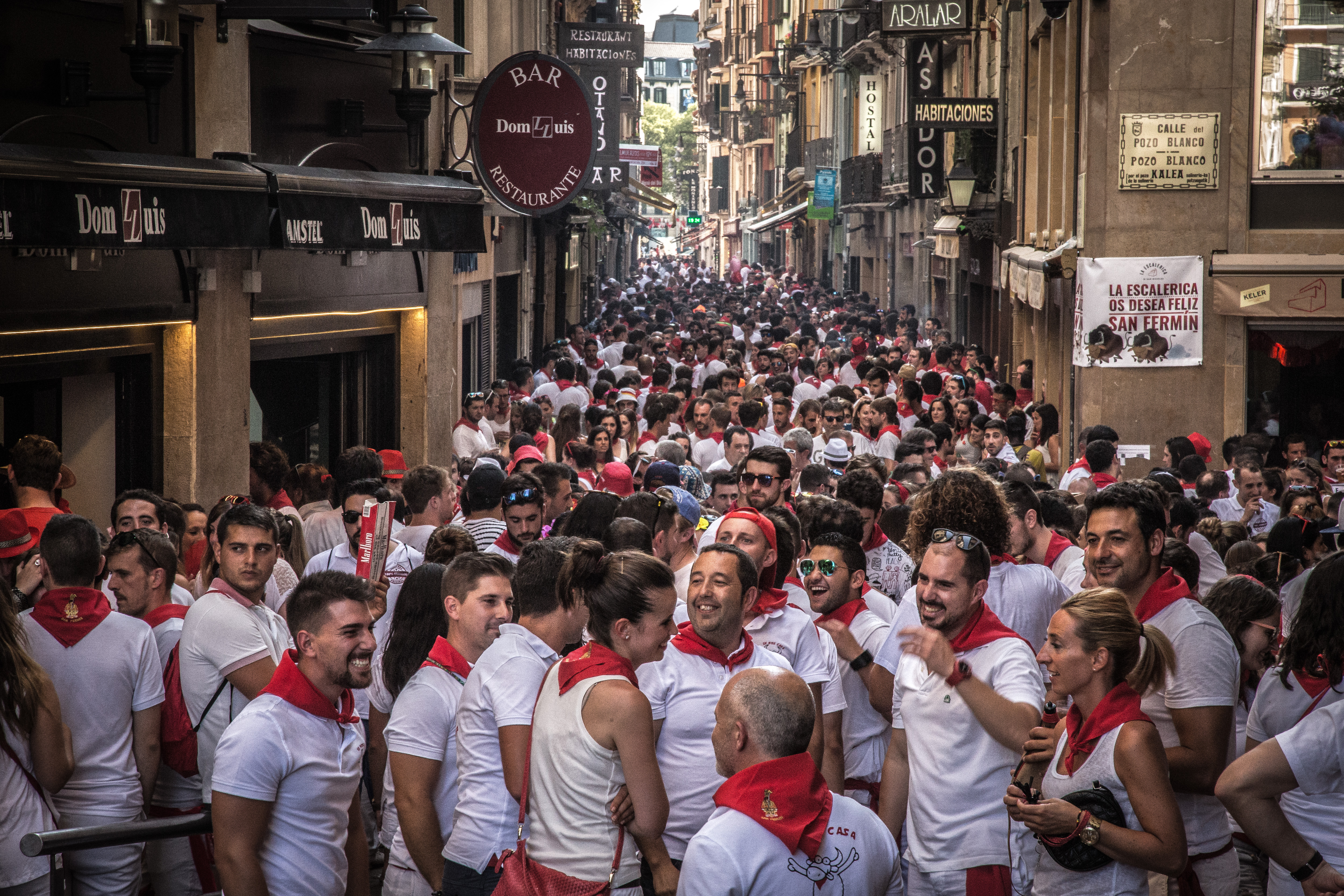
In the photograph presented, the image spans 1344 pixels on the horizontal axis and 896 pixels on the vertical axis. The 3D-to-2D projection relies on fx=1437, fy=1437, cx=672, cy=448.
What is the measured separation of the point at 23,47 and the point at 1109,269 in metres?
10.2

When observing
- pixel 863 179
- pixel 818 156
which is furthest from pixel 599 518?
pixel 818 156

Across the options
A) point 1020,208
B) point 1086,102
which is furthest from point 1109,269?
point 1020,208

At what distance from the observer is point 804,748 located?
3.53m

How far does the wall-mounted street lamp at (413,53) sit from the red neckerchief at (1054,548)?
20.2 ft

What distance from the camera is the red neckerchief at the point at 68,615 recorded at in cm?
498

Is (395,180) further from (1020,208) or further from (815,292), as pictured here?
(815,292)

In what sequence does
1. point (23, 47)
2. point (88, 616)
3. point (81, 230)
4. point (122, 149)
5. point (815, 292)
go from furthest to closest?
1. point (815, 292)
2. point (122, 149)
3. point (23, 47)
4. point (81, 230)
5. point (88, 616)

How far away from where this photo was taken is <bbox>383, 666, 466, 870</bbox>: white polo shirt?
15.3 ft

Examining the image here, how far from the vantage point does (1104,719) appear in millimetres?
4043

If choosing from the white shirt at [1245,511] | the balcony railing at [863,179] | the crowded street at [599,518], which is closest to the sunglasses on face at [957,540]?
the crowded street at [599,518]

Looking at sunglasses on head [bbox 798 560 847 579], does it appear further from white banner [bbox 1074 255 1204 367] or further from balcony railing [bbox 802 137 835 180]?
balcony railing [bbox 802 137 835 180]

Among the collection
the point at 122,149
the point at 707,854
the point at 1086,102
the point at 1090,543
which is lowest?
the point at 707,854

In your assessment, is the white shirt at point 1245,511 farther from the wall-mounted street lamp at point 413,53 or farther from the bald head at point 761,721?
the wall-mounted street lamp at point 413,53

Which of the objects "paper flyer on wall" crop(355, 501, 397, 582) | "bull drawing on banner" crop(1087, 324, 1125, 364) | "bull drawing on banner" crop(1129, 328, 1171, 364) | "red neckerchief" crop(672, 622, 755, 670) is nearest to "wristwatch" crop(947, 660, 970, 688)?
"red neckerchief" crop(672, 622, 755, 670)
